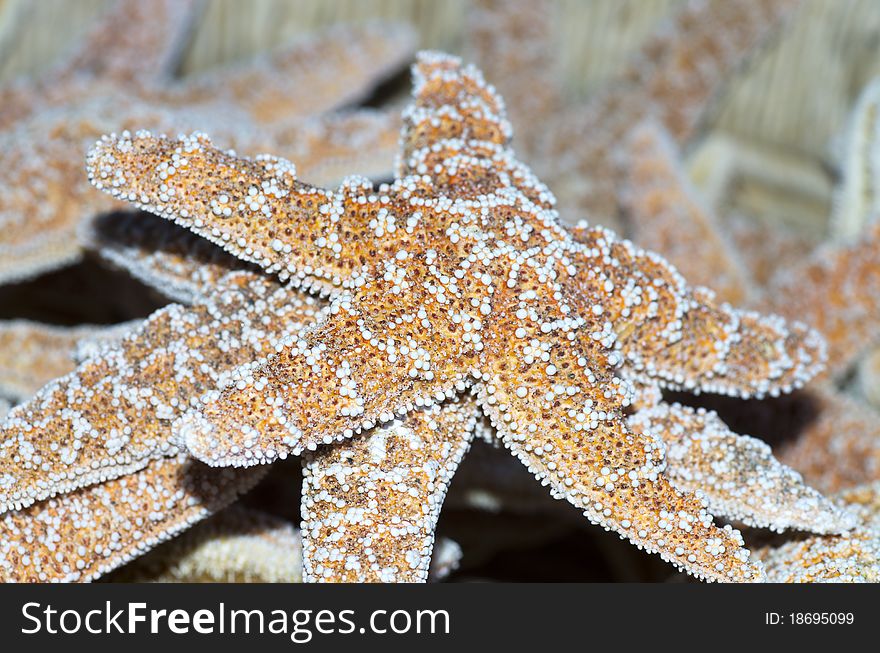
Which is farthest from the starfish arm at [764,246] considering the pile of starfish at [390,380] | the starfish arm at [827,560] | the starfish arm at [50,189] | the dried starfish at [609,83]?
the starfish arm at [50,189]

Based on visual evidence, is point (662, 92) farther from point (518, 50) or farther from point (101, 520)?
point (101, 520)

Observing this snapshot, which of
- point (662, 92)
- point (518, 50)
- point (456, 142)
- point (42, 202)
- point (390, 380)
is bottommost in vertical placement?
point (390, 380)

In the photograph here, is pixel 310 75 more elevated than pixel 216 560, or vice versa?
pixel 310 75

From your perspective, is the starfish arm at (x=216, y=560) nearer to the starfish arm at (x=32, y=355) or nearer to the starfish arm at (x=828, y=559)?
the starfish arm at (x=32, y=355)

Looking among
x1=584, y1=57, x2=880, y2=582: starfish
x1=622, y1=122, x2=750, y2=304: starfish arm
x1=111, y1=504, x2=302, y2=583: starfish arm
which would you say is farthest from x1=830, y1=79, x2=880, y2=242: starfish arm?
x1=111, y1=504, x2=302, y2=583: starfish arm

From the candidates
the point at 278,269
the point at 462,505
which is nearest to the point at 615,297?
the point at 278,269

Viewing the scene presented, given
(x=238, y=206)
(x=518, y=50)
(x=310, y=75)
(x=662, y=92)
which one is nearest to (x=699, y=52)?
(x=662, y=92)

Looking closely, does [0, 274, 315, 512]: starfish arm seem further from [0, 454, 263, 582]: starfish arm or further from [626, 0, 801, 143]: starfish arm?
[626, 0, 801, 143]: starfish arm
